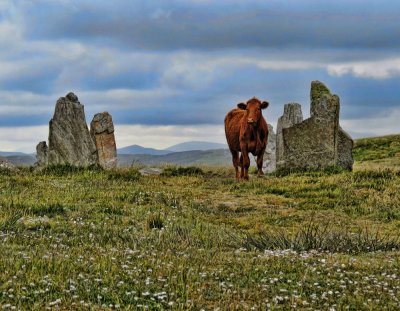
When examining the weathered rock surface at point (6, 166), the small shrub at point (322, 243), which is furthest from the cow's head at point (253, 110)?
the small shrub at point (322, 243)

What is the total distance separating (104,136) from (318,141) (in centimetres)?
1544

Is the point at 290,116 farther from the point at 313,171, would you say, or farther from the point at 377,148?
the point at 377,148

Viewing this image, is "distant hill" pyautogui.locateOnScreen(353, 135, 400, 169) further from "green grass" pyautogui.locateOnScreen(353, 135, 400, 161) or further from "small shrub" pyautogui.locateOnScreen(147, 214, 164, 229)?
"small shrub" pyautogui.locateOnScreen(147, 214, 164, 229)

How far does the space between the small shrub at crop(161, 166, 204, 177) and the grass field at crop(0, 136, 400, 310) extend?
5851 mm

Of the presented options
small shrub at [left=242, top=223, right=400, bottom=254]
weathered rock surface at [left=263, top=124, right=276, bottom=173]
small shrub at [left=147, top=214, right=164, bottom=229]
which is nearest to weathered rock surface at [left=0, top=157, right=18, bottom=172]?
weathered rock surface at [left=263, top=124, right=276, bottom=173]

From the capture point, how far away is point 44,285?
9859 mm

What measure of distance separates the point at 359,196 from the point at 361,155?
1145 inches

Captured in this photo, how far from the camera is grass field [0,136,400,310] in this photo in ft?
31.9

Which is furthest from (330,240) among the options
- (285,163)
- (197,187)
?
(285,163)

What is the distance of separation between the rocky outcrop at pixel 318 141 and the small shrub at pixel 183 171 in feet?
14.1

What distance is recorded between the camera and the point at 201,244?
15055 millimetres

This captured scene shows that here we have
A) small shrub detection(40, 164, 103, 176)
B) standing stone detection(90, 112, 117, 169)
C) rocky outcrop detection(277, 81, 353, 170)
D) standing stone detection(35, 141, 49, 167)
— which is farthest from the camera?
standing stone detection(90, 112, 117, 169)

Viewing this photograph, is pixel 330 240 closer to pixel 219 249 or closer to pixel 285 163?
pixel 219 249

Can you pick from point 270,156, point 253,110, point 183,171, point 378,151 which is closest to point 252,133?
point 253,110
